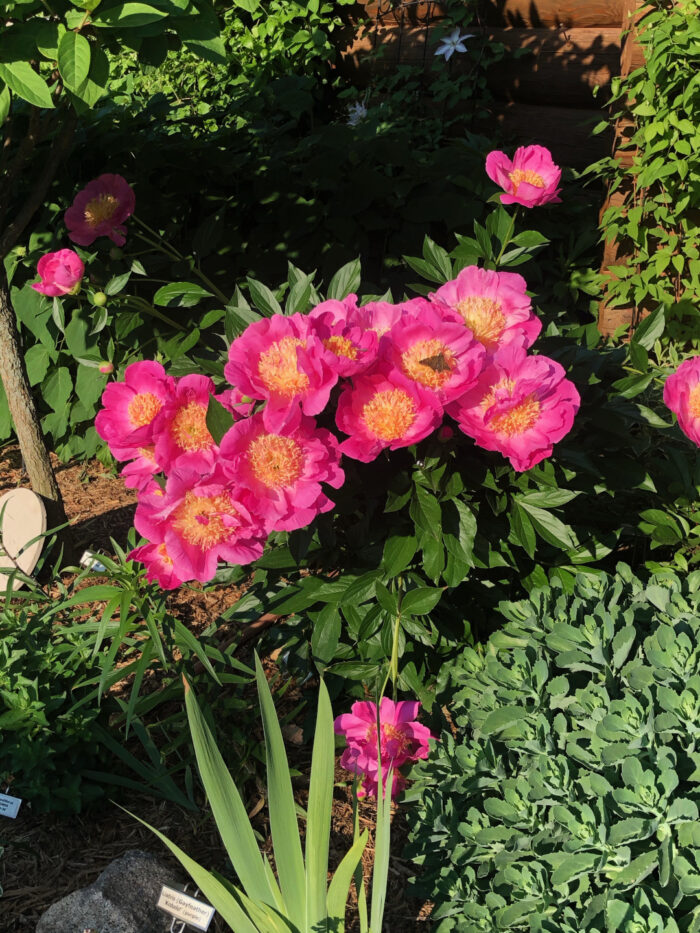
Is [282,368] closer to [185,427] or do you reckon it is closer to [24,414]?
[185,427]

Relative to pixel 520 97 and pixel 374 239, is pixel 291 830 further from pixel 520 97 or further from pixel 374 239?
pixel 520 97

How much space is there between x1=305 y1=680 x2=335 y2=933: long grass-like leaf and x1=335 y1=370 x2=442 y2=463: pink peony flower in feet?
1.24

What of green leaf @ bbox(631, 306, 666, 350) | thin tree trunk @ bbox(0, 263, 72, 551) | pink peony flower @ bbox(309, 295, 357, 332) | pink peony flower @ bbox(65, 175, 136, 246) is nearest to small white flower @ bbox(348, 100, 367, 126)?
thin tree trunk @ bbox(0, 263, 72, 551)

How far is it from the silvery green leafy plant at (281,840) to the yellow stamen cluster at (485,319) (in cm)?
62

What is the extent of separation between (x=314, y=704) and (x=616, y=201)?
2327 millimetres

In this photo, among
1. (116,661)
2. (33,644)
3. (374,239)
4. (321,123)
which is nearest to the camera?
(33,644)

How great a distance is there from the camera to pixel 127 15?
57.9 inches

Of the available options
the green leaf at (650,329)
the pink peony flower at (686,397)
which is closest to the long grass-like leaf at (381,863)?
the pink peony flower at (686,397)

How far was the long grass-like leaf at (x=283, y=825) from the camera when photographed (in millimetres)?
1294

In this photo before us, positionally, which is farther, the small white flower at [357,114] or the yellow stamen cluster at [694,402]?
the small white flower at [357,114]

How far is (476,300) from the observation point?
1425mm

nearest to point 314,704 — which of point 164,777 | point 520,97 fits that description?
point 164,777

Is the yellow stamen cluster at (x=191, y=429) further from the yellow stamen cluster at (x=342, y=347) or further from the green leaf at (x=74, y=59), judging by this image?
the green leaf at (x=74, y=59)

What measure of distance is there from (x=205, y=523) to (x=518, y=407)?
1.63ft
